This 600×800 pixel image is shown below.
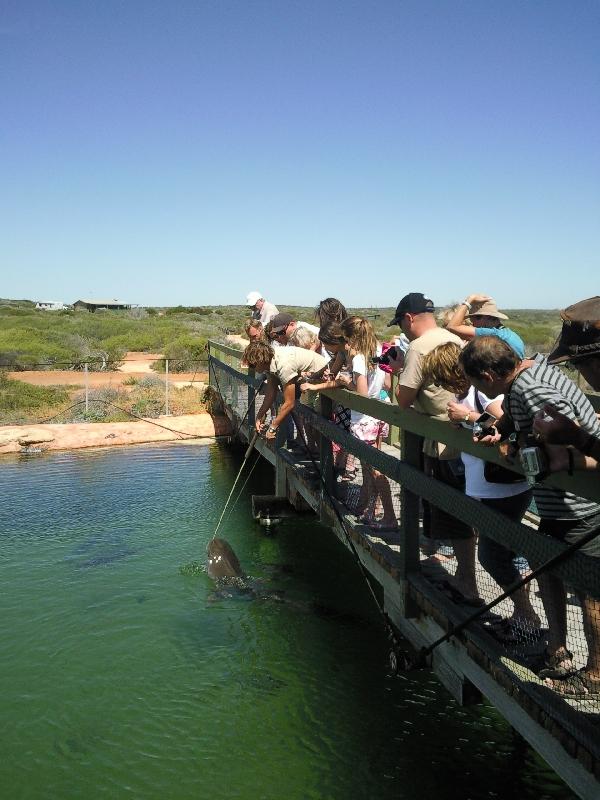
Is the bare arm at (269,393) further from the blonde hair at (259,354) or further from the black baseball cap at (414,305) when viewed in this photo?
the black baseball cap at (414,305)

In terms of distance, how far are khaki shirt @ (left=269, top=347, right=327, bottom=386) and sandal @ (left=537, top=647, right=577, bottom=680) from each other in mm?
3777

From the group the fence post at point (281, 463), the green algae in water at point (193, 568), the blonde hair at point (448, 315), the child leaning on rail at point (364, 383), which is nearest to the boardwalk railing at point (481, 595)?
the child leaning on rail at point (364, 383)

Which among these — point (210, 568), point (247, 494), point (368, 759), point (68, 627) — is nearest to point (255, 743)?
point (368, 759)

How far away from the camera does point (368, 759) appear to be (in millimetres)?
4387

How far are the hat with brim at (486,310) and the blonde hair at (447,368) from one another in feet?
3.49

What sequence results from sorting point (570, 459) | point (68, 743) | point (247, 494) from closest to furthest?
point (570, 459) < point (68, 743) < point (247, 494)

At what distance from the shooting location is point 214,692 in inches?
207

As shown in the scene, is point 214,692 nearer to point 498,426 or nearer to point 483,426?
point 483,426

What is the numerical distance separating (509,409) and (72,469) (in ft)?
37.8

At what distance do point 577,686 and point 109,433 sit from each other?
1411 cm

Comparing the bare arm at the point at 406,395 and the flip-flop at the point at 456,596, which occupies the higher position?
the bare arm at the point at 406,395

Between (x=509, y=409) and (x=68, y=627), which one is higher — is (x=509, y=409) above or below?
above

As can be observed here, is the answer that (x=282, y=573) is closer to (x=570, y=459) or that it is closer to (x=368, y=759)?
(x=368, y=759)

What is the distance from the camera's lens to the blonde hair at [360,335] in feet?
19.2
